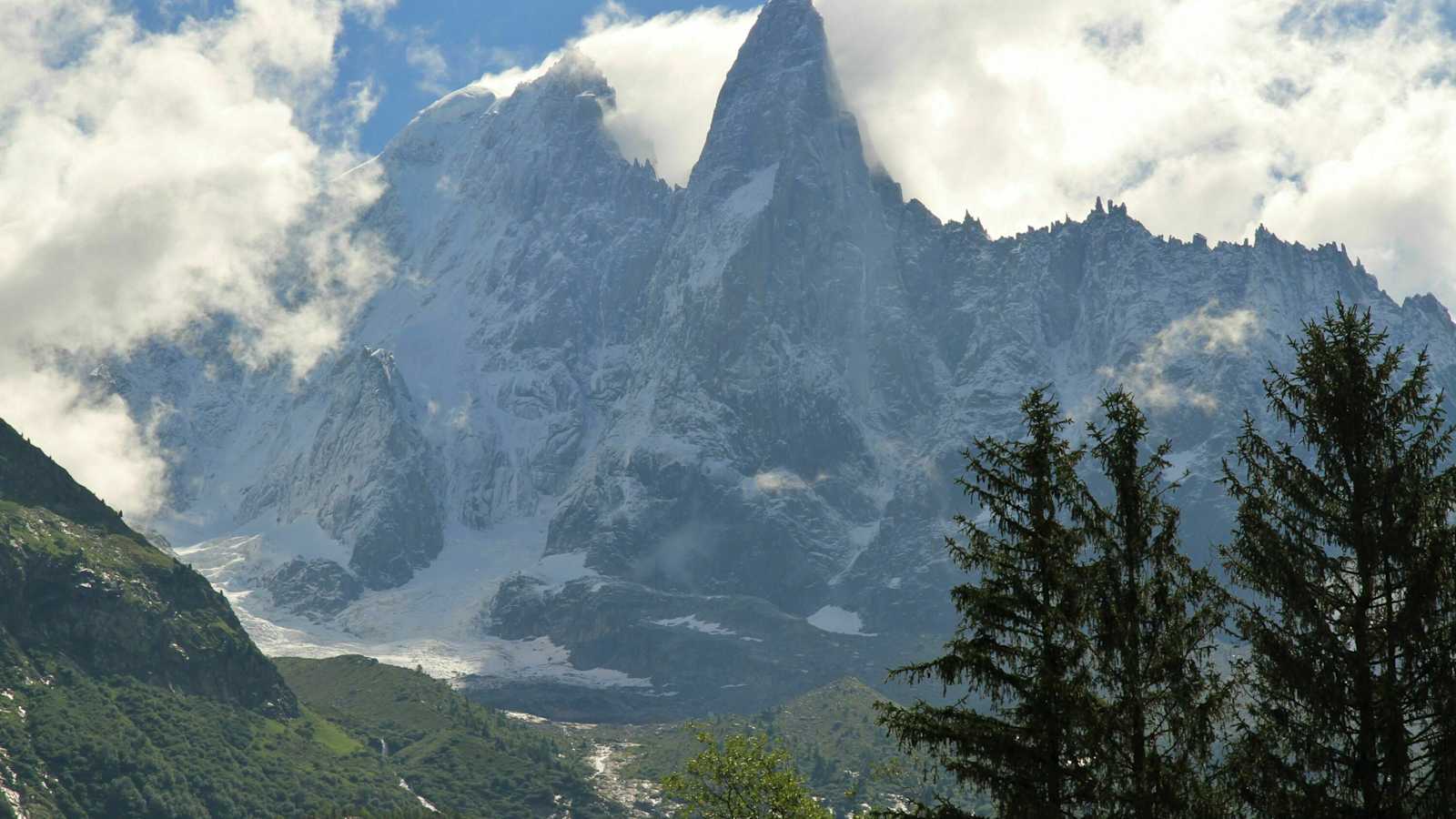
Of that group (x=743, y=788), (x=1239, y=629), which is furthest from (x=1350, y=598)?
(x=743, y=788)

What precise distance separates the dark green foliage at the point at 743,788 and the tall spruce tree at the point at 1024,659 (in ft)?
52.5

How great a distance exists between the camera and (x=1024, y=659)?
3272 cm

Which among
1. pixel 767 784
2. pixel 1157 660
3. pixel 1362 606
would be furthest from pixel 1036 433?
pixel 767 784

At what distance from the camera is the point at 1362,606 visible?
29.2 m

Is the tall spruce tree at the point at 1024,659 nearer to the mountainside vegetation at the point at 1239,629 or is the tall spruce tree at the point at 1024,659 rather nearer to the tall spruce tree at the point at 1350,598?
the mountainside vegetation at the point at 1239,629

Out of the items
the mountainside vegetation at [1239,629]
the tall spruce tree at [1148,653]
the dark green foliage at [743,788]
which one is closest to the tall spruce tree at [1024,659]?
the mountainside vegetation at [1239,629]

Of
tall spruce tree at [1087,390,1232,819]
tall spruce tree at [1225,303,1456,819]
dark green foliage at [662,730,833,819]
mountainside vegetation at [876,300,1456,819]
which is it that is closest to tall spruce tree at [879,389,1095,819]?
mountainside vegetation at [876,300,1456,819]

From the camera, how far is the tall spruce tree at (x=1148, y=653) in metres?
30.7

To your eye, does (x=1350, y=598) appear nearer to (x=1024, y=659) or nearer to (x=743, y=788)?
(x=1024, y=659)

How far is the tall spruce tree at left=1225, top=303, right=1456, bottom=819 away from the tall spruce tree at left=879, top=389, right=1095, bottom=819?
10.9 ft

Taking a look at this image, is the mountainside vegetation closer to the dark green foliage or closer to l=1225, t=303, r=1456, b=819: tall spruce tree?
l=1225, t=303, r=1456, b=819: tall spruce tree

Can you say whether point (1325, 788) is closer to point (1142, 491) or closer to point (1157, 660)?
point (1157, 660)

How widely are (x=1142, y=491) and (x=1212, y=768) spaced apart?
18.8 ft

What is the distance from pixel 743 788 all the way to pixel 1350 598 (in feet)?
82.5
